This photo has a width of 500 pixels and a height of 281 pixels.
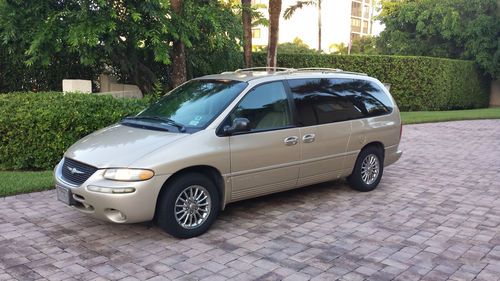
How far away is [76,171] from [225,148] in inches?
62.0

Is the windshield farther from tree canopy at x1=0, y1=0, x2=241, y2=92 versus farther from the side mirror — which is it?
tree canopy at x1=0, y1=0, x2=241, y2=92

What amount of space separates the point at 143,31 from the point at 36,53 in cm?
206

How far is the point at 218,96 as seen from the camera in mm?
5840

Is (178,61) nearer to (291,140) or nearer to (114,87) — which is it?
(114,87)

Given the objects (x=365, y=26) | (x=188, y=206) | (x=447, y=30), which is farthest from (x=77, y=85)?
(x=365, y=26)

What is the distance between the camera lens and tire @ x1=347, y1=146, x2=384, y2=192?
7.06m

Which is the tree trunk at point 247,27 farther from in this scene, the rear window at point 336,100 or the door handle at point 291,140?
the door handle at point 291,140

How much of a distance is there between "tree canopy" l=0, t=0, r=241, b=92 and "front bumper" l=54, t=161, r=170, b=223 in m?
4.64

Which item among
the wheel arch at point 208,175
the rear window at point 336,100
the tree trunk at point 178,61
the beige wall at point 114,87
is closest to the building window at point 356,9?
the beige wall at point 114,87

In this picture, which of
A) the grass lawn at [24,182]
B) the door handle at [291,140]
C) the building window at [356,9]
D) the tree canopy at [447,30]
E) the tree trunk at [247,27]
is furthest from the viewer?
the building window at [356,9]

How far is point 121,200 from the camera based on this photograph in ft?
15.4

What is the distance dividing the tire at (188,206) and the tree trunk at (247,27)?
7.52 m

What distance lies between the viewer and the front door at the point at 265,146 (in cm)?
552

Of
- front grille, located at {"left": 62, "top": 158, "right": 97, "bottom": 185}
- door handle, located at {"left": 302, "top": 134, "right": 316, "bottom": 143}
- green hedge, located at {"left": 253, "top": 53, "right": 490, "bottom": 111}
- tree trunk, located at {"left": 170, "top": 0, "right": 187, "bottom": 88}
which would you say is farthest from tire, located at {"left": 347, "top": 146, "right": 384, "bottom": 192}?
green hedge, located at {"left": 253, "top": 53, "right": 490, "bottom": 111}
